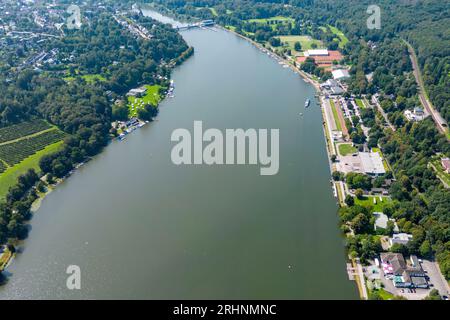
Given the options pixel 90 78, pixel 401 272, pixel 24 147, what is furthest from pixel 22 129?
pixel 401 272

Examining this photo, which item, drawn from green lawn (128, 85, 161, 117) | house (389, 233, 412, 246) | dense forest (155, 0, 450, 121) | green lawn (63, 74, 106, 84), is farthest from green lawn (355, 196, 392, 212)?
green lawn (63, 74, 106, 84)

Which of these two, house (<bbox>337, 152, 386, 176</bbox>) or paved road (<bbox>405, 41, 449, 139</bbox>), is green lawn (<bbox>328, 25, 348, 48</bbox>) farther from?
house (<bbox>337, 152, 386, 176</bbox>)

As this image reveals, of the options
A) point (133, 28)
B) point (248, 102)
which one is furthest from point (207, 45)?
point (248, 102)

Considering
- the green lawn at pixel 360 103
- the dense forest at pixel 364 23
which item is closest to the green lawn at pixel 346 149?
the green lawn at pixel 360 103

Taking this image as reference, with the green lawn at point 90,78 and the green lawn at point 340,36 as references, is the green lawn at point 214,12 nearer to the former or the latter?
the green lawn at point 340,36

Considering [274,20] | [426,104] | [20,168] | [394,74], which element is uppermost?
[274,20]

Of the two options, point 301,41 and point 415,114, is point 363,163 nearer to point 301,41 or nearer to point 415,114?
point 415,114
